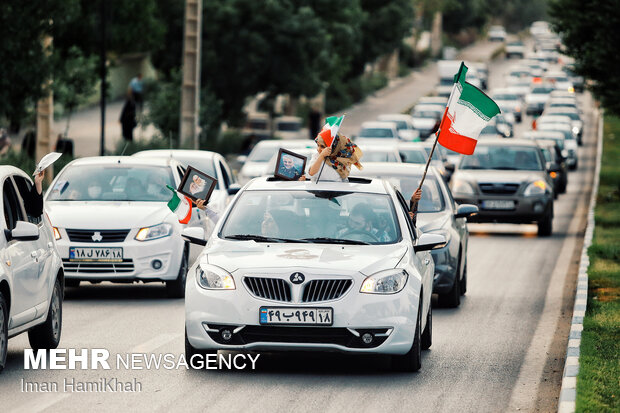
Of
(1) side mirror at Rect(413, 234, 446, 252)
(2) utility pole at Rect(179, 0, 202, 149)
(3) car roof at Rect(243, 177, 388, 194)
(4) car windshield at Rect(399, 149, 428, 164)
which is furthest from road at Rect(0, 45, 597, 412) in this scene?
(2) utility pole at Rect(179, 0, 202, 149)

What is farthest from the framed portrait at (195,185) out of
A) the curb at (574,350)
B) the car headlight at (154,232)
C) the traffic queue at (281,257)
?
the curb at (574,350)

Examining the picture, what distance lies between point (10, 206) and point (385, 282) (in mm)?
2930

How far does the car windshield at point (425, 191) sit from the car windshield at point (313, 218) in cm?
484

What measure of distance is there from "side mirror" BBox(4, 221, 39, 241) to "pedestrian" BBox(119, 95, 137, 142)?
28346 mm

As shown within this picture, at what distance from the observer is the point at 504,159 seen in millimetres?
28094

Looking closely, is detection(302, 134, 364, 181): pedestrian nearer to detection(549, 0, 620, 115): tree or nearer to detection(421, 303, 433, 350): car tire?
detection(421, 303, 433, 350): car tire

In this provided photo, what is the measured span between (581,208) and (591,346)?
24.5 meters

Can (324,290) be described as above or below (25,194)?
below

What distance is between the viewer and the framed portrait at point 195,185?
513 inches

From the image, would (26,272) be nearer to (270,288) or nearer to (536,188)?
(270,288)

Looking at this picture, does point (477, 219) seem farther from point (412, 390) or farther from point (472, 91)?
point (412, 390)

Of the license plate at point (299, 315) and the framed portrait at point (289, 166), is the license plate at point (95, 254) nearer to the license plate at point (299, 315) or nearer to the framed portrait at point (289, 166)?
the framed portrait at point (289, 166)

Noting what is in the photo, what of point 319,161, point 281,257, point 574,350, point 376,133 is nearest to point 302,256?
point 281,257

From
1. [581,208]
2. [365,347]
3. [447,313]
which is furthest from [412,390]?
[581,208]
